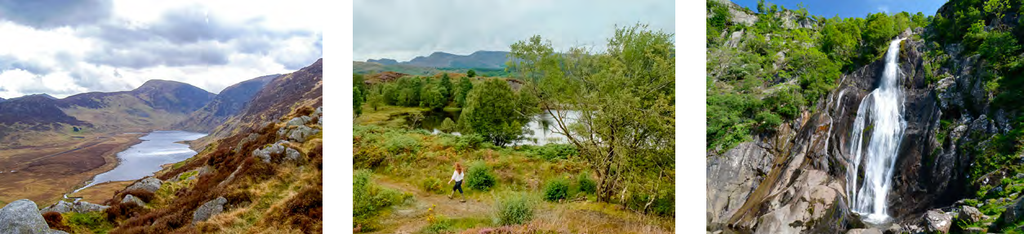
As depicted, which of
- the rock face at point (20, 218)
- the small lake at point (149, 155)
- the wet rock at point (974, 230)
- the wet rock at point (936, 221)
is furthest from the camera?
the small lake at point (149, 155)

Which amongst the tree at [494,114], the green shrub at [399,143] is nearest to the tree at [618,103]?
the tree at [494,114]

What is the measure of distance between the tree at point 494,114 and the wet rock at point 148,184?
2.57 metres

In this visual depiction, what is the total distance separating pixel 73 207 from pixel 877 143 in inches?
252

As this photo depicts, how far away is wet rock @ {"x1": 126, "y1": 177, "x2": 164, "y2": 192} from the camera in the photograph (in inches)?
140

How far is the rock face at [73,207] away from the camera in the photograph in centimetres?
322


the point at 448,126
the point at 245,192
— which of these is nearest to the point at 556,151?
the point at 448,126

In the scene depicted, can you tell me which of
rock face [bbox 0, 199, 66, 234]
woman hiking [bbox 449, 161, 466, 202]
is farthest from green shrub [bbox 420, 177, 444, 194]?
rock face [bbox 0, 199, 66, 234]

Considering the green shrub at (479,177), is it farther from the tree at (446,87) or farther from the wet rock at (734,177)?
the wet rock at (734,177)

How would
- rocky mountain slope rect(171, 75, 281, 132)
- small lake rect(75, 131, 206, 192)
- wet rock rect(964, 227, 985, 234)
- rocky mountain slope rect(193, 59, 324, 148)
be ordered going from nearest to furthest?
wet rock rect(964, 227, 985, 234), small lake rect(75, 131, 206, 192), rocky mountain slope rect(171, 75, 281, 132), rocky mountain slope rect(193, 59, 324, 148)

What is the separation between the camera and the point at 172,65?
3.75m

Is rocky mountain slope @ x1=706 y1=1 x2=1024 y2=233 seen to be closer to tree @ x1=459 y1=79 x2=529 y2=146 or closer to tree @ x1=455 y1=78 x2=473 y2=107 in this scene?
tree @ x1=459 y1=79 x2=529 y2=146

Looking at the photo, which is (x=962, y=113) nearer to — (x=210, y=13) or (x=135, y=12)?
(x=210, y=13)

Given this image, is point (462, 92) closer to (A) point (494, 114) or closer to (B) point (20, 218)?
(A) point (494, 114)

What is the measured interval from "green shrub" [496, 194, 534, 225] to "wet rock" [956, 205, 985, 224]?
328 centimetres
